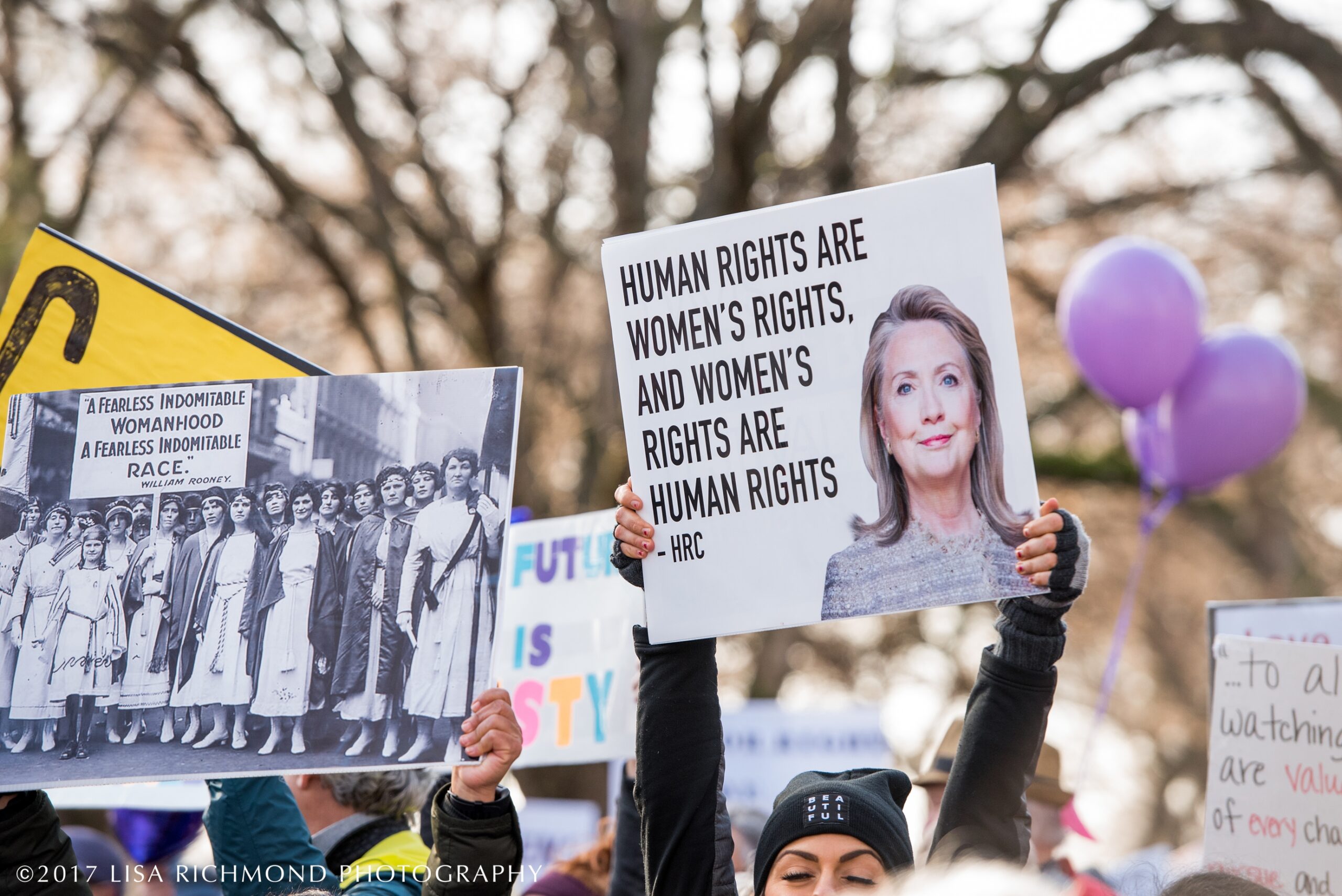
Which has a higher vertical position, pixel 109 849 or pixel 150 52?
pixel 150 52

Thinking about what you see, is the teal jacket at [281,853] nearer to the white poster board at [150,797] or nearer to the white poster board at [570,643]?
the white poster board at [150,797]

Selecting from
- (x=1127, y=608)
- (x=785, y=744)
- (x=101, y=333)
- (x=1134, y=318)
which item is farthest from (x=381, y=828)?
(x=1134, y=318)

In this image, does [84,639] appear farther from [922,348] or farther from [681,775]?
[922,348]

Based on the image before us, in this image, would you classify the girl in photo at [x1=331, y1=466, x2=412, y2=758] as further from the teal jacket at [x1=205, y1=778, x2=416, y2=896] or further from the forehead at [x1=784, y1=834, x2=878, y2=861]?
the forehead at [x1=784, y1=834, x2=878, y2=861]

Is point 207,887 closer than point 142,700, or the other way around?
point 142,700

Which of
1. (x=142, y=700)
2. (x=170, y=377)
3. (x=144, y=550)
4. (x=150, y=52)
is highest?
(x=150, y=52)

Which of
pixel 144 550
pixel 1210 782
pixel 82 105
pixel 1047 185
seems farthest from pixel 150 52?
pixel 1210 782

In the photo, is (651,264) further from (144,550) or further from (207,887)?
(207,887)

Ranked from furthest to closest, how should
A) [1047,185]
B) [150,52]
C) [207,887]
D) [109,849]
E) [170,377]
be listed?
[1047,185] < [150,52] < [109,849] < [207,887] < [170,377]

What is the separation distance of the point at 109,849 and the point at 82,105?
682 centimetres

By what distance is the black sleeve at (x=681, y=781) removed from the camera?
2482 millimetres

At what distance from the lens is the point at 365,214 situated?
10367 mm

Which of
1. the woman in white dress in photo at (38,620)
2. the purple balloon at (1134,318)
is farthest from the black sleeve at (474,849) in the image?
the purple balloon at (1134,318)

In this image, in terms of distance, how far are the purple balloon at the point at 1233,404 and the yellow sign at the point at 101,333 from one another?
15.9ft
